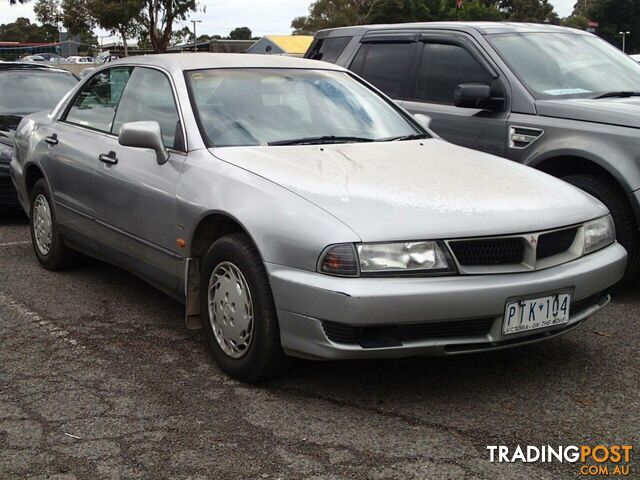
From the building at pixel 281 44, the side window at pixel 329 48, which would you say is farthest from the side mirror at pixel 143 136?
the building at pixel 281 44

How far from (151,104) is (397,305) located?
223cm

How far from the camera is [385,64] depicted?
6961 mm

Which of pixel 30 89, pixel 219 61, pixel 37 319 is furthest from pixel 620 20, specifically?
pixel 37 319

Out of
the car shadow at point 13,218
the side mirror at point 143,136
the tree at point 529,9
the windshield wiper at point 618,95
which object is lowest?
Answer: the car shadow at point 13,218

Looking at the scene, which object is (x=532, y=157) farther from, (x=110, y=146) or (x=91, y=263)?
(x=91, y=263)

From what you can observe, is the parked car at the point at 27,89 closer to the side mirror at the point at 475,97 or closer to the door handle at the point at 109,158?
the door handle at the point at 109,158

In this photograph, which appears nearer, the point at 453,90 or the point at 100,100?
the point at 100,100

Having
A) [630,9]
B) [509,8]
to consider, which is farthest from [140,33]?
[509,8]

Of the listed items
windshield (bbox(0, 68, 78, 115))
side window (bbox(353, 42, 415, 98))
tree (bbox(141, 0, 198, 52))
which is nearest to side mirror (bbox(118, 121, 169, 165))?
side window (bbox(353, 42, 415, 98))

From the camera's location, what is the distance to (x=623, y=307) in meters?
5.26

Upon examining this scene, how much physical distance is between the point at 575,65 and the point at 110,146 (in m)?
3.32

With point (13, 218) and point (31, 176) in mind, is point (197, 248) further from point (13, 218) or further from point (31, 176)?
point (13, 218)

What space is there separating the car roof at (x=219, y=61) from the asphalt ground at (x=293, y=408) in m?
1.45

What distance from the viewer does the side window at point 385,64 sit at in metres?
6.81
